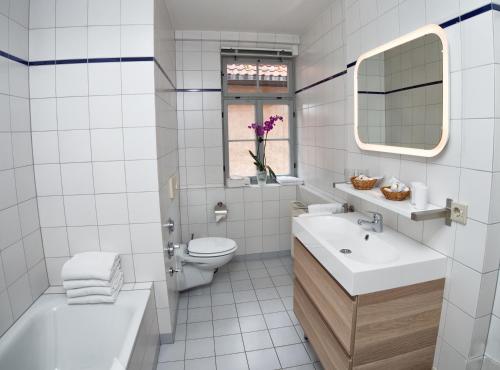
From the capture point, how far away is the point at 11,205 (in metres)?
1.53

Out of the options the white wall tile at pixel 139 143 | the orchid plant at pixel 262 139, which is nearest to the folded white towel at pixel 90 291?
the white wall tile at pixel 139 143

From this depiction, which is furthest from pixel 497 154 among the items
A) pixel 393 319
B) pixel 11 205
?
pixel 11 205

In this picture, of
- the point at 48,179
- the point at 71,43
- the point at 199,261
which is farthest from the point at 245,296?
the point at 71,43

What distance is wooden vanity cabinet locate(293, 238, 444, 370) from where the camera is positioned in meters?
1.27

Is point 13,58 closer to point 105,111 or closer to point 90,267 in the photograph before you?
point 105,111

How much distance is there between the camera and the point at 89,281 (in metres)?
1.67

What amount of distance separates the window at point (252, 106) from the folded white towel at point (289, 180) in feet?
0.71

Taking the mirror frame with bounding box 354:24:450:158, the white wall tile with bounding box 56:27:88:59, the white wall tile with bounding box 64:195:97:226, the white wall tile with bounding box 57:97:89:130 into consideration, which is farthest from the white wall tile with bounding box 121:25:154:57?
the mirror frame with bounding box 354:24:450:158

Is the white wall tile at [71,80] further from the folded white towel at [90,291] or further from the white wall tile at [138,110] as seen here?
the folded white towel at [90,291]

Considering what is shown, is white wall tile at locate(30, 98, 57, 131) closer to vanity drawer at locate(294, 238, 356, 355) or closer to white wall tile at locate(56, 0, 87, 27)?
white wall tile at locate(56, 0, 87, 27)

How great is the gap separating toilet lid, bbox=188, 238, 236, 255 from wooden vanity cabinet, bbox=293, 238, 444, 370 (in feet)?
3.99

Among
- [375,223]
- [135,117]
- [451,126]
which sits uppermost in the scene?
[135,117]

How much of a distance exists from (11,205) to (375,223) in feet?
6.52

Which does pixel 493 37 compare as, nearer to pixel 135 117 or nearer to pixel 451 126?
pixel 451 126
